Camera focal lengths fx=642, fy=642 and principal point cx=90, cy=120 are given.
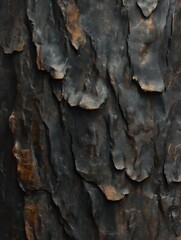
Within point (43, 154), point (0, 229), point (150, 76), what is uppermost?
point (150, 76)

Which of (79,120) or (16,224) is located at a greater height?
(79,120)

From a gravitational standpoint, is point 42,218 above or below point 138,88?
below

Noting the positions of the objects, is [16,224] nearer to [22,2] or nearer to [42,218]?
[42,218]

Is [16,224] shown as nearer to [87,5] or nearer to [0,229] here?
[0,229]

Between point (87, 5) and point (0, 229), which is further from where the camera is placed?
point (0, 229)

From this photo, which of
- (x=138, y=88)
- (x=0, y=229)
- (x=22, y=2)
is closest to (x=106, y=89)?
(x=138, y=88)

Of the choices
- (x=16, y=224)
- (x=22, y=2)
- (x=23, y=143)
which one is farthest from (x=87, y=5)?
(x=16, y=224)
